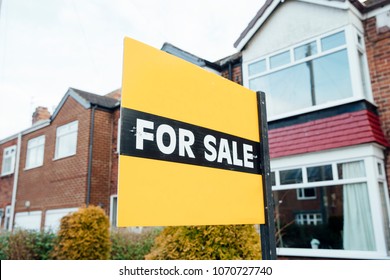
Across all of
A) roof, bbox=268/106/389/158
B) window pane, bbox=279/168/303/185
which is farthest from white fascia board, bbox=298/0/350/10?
window pane, bbox=279/168/303/185

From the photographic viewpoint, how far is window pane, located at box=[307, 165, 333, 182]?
20.5 feet

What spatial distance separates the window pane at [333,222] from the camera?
5804 mm

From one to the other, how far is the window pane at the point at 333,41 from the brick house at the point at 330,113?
0.07 ft

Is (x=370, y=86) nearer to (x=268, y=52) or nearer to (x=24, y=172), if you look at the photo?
(x=268, y=52)

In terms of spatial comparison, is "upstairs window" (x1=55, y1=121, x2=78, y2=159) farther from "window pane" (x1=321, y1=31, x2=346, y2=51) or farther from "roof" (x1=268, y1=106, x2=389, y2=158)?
"window pane" (x1=321, y1=31, x2=346, y2=51)

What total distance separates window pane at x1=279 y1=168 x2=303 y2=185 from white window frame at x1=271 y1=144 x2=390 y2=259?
10 centimetres

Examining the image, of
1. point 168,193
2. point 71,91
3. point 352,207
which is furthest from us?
point 71,91

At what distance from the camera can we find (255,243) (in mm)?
3420

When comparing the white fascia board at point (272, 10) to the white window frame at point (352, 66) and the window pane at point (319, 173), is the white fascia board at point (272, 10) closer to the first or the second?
the white window frame at point (352, 66)

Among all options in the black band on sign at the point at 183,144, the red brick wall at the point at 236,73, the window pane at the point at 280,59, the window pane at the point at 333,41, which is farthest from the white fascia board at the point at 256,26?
the black band on sign at the point at 183,144

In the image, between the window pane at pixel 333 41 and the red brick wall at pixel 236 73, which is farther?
the red brick wall at pixel 236 73

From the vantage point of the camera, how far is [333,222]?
7035mm
